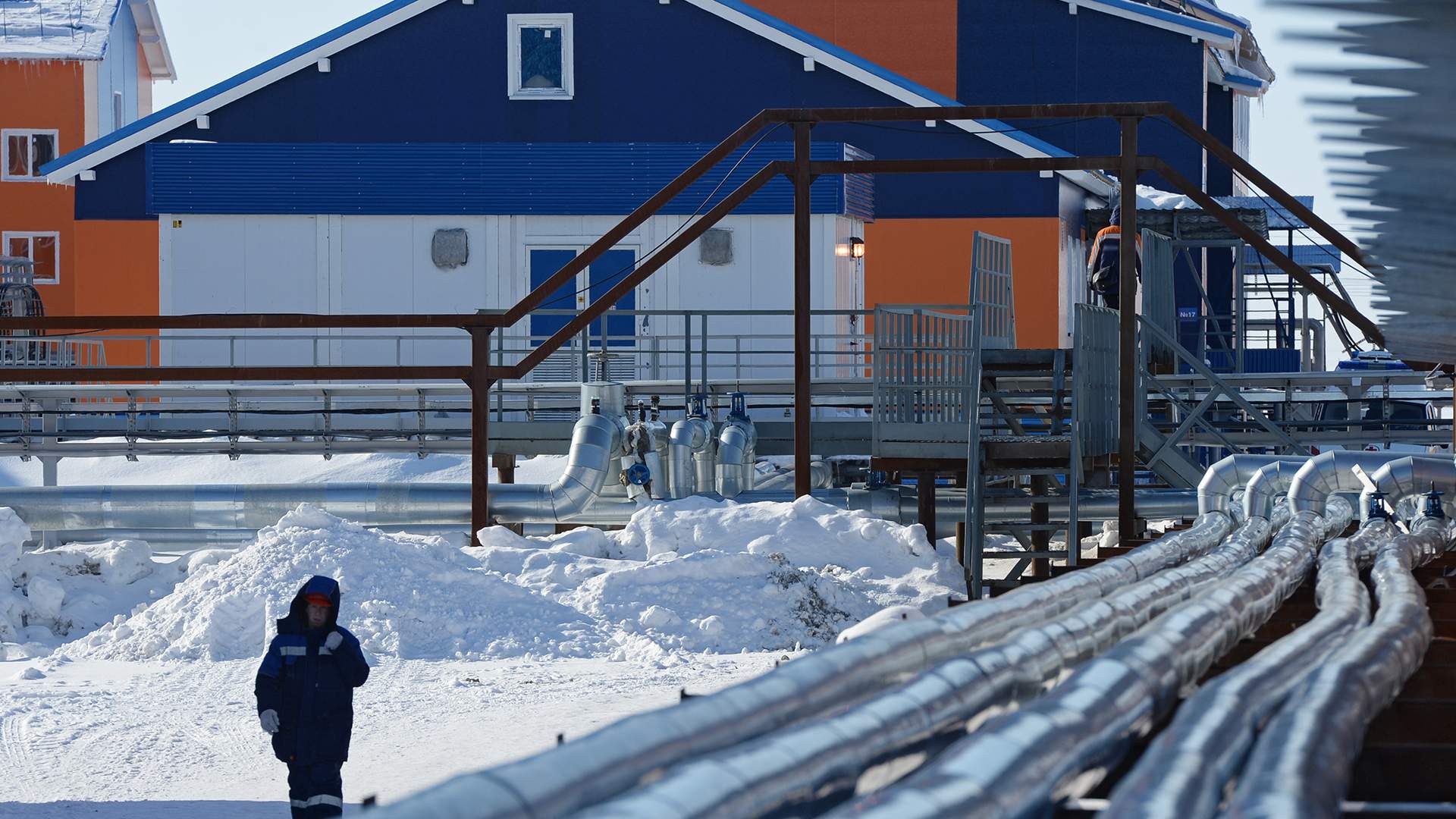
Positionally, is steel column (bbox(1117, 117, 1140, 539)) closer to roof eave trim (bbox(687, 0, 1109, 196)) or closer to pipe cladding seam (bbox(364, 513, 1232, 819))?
pipe cladding seam (bbox(364, 513, 1232, 819))

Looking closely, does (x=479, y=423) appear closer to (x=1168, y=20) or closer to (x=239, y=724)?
(x=239, y=724)

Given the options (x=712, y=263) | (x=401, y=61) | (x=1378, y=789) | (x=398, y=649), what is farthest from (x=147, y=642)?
(x=401, y=61)

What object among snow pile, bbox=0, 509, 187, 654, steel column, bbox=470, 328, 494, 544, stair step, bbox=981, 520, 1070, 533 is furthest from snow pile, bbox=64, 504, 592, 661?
stair step, bbox=981, 520, 1070, 533

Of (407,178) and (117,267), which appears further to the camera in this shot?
(117,267)

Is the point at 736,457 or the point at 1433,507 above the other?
the point at 736,457

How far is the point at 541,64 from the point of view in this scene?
1065 inches

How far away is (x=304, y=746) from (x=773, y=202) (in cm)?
1707

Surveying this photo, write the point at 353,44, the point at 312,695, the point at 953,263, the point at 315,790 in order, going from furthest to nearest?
the point at 953,263
the point at 353,44
the point at 312,695
the point at 315,790

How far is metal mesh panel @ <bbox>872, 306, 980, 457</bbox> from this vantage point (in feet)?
49.3

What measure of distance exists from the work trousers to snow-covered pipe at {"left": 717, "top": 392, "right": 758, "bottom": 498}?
8.90 metres

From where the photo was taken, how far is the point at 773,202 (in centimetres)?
2397

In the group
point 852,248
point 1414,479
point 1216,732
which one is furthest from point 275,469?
point 1216,732

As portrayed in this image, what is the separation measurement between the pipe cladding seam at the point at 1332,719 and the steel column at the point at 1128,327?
7488mm

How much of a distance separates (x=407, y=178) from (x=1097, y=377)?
11.7 meters
